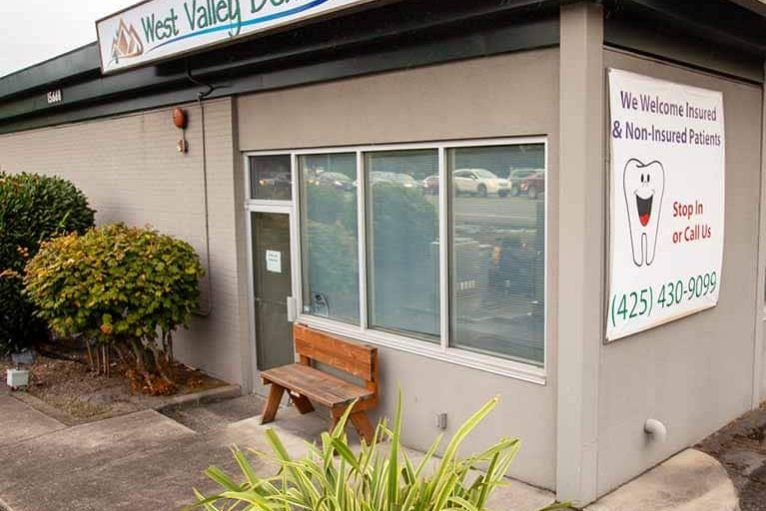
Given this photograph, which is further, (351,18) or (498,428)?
(351,18)

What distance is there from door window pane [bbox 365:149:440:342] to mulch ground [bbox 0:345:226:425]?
261 cm

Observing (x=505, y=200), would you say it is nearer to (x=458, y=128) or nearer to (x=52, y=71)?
(x=458, y=128)

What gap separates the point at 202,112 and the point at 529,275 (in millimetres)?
4360

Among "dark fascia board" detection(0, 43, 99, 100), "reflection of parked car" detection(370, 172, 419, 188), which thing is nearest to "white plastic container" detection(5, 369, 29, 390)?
"dark fascia board" detection(0, 43, 99, 100)

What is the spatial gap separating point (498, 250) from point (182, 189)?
4444 millimetres

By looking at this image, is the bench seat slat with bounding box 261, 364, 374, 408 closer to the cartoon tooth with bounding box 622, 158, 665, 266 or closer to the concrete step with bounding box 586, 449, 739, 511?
the concrete step with bounding box 586, 449, 739, 511

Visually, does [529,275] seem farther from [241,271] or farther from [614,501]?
[241,271]

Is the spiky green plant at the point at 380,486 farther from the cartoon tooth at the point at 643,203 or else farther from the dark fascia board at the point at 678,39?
the dark fascia board at the point at 678,39

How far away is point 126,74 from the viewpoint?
878cm

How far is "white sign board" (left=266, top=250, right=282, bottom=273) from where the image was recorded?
7.50 metres

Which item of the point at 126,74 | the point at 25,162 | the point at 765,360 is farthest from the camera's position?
the point at 25,162

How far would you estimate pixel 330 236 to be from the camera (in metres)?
6.84

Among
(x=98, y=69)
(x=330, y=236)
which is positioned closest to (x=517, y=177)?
(x=330, y=236)

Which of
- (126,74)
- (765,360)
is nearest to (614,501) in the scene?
(765,360)
